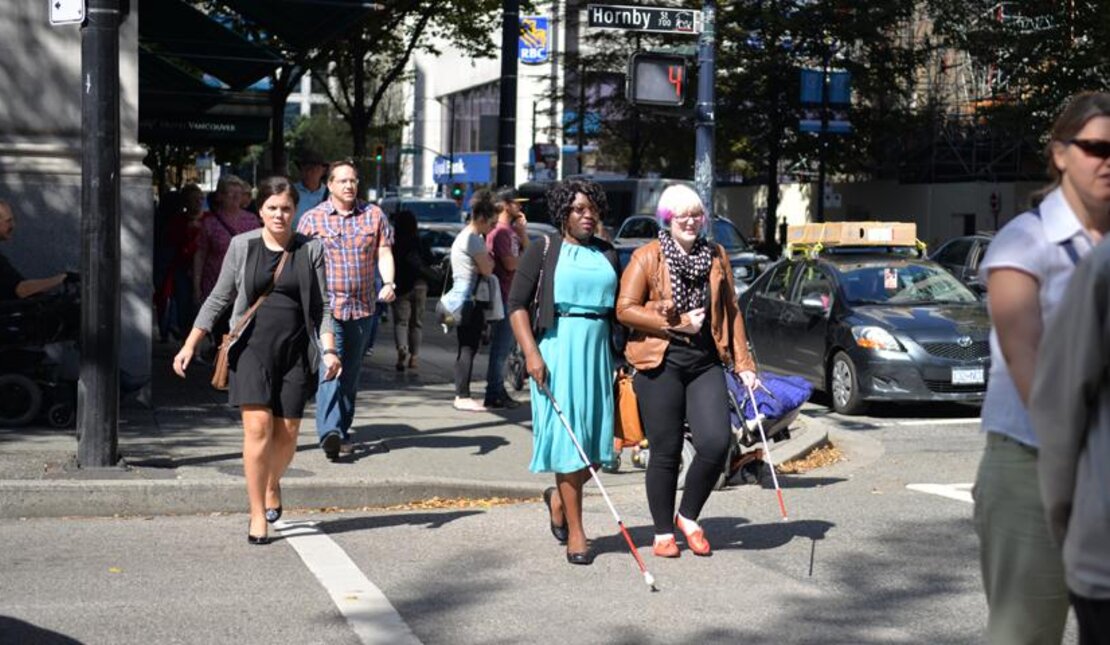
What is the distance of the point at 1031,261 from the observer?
3979 millimetres

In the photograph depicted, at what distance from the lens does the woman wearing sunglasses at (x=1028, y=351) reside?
396cm

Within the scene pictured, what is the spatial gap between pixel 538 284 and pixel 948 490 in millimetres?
4080

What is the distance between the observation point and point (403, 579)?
7.61 metres

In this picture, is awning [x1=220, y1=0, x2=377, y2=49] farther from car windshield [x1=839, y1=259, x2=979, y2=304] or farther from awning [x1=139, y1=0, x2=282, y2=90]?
car windshield [x1=839, y1=259, x2=979, y2=304]

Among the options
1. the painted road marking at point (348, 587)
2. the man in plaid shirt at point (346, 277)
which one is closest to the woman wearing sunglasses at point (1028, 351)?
the painted road marking at point (348, 587)

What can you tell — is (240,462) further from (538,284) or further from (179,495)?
(538,284)

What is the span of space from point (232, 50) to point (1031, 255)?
58.2ft

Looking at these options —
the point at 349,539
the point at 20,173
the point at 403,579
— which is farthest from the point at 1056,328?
the point at 20,173

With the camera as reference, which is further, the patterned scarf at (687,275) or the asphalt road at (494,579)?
the patterned scarf at (687,275)

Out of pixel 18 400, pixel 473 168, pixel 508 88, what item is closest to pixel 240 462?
pixel 18 400

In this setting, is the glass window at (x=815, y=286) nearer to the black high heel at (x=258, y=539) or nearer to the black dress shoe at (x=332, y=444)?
the black dress shoe at (x=332, y=444)

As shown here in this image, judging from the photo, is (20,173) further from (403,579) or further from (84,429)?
(403,579)

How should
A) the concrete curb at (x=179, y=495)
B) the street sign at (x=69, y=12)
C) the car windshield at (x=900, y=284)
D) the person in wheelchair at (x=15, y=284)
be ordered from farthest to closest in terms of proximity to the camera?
the car windshield at (x=900, y=284)
the person in wheelchair at (x=15, y=284)
the street sign at (x=69, y=12)
the concrete curb at (x=179, y=495)

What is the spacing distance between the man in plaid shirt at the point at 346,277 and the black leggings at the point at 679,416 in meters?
2.89
